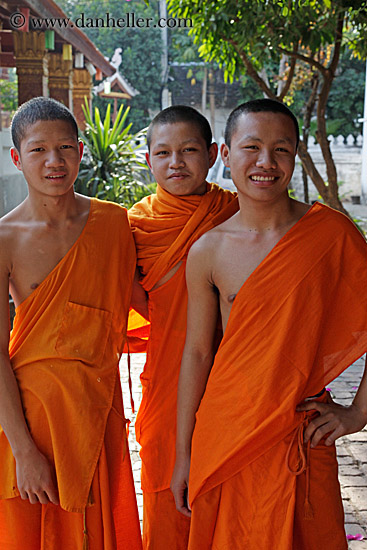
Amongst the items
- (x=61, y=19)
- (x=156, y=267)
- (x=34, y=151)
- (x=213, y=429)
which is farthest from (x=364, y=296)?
(x=61, y=19)

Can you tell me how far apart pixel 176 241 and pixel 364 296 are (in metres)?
0.72

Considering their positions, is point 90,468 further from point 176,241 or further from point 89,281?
point 176,241

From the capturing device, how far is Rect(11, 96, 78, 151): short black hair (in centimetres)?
216

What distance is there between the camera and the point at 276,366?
1933 millimetres

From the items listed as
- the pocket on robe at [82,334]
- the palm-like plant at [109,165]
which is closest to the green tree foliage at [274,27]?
the pocket on robe at [82,334]

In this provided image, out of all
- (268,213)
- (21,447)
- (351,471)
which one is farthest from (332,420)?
(351,471)

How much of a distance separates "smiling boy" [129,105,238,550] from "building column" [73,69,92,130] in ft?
34.1

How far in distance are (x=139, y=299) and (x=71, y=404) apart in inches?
21.7

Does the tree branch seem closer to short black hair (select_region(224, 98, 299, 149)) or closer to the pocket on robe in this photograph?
short black hair (select_region(224, 98, 299, 149))

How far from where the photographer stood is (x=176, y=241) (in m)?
2.36

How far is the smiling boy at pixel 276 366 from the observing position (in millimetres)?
1942

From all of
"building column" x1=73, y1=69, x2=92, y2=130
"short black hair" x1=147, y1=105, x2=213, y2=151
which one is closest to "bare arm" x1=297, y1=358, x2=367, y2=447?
"short black hair" x1=147, y1=105, x2=213, y2=151

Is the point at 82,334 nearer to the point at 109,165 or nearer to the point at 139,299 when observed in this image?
the point at 139,299

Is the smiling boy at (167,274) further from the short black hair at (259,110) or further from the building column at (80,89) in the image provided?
the building column at (80,89)
